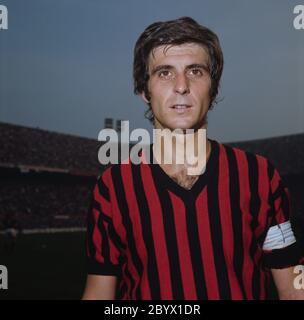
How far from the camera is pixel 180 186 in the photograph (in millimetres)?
1502

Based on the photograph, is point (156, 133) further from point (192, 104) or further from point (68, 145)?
point (68, 145)

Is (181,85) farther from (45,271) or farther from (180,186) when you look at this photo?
(45,271)

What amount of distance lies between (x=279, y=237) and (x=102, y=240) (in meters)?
0.57

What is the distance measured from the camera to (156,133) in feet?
4.86

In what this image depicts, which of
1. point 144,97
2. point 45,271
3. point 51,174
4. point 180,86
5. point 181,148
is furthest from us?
point 51,174

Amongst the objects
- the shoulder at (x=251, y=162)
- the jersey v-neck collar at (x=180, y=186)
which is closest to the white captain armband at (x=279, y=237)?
the shoulder at (x=251, y=162)

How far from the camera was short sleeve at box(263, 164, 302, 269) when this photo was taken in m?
1.38

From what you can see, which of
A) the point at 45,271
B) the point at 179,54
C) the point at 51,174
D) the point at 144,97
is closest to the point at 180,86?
the point at 179,54

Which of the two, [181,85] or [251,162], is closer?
[181,85]

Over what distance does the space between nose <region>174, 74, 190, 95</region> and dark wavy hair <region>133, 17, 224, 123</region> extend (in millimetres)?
123

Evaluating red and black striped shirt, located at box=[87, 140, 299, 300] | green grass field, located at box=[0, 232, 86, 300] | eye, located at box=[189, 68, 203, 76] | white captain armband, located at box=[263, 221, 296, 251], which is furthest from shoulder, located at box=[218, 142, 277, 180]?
green grass field, located at box=[0, 232, 86, 300]

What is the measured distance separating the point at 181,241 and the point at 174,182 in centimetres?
20

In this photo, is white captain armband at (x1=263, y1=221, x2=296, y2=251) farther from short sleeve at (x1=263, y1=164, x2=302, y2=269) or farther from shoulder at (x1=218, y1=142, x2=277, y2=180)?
shoulder at (x1=218, y1=142, x2=277, y2=180)

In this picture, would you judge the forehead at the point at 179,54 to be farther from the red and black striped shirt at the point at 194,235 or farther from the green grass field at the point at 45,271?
the green grass field at the point at 45,271
